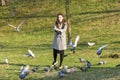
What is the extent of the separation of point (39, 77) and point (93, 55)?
7.24m

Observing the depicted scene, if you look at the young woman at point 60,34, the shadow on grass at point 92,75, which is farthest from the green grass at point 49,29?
the shadow on grass at point 92,75

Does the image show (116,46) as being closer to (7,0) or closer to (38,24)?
(38,24)

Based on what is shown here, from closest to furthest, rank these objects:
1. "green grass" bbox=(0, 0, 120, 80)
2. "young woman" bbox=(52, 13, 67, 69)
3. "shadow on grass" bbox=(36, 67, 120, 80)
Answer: "shadow on grass" bbox=(36, 67, 120, 80) → "young woman" bbox=(52, 13, 67, 69) → "green grass" bbox=(0, 0, 120, 80)

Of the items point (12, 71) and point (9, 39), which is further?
point (9, 39)

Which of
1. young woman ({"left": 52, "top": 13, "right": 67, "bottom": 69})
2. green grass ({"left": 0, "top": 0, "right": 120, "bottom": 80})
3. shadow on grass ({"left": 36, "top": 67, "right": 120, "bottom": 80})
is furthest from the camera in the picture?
green grass ({"left": 0, "top": 0, "right": 120, "bottom": 80})

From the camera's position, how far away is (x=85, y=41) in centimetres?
2706

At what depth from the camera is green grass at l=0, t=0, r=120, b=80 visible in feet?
64.3

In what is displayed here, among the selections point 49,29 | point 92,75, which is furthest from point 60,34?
point 49,29

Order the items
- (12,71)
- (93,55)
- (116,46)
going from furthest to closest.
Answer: (116,46)
(93,55)
(12,71)

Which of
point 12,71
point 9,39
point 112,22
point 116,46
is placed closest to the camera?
point 12,71

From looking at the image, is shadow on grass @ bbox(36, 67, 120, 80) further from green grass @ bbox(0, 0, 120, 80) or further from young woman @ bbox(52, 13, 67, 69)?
green grass @ bbox(0, 0, 120, 80)

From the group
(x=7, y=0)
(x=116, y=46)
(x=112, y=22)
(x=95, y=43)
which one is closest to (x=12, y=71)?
(x=116, y=46)

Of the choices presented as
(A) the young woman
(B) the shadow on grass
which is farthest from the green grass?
(B) the shadow on grass

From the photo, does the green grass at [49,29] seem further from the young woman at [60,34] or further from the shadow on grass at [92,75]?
the shadow on grass at [92,75]
